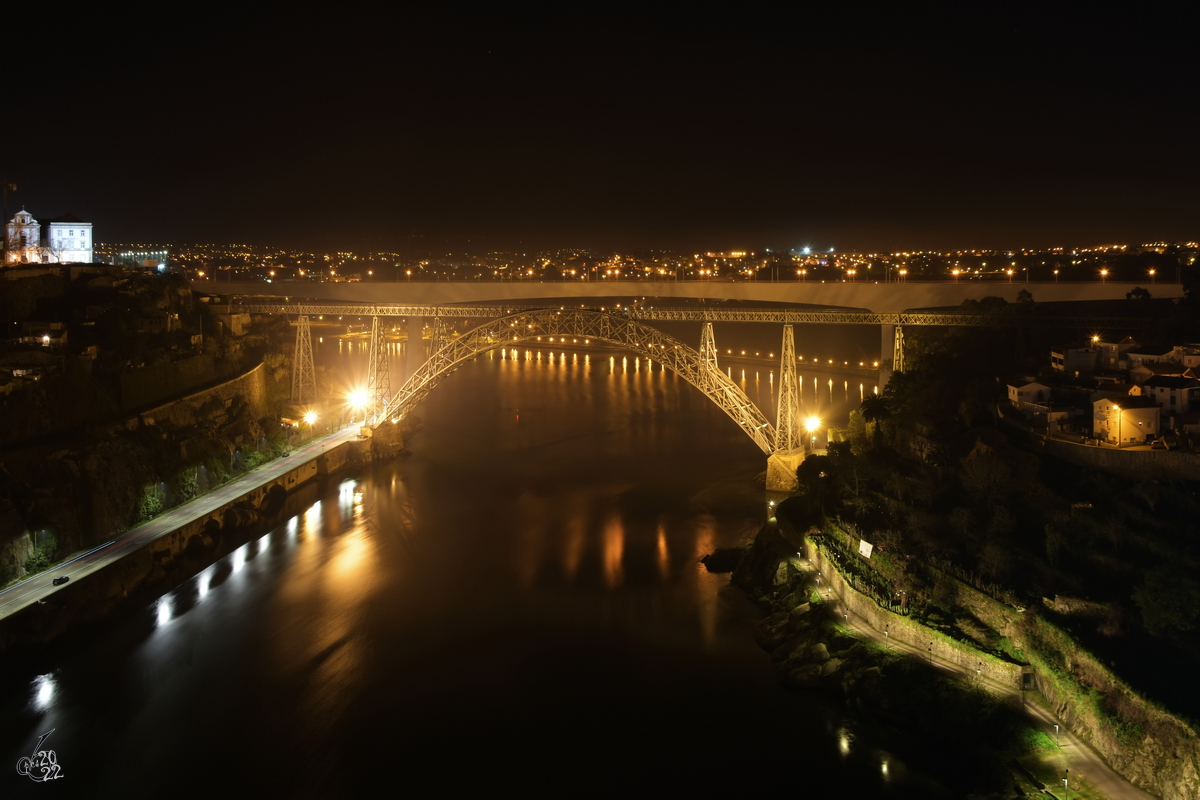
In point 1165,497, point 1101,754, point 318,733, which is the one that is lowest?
point 318,733

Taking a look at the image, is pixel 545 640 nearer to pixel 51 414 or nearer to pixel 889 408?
pixel 889 408

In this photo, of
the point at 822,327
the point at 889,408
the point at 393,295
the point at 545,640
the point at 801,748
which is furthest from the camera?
the point at 822,327

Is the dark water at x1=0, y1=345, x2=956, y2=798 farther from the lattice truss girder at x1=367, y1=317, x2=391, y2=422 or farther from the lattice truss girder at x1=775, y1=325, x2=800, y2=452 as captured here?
the lattice truss girder at x1=367, y1=317, x2=391, y2=422

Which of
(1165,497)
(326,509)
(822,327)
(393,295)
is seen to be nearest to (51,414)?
(326,509)

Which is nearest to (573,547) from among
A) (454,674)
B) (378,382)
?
(454,674)

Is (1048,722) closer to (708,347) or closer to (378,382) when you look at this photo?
(708,347)

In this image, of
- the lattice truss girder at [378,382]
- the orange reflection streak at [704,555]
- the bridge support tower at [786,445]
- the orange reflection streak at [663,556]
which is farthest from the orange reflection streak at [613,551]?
the lattice truss girder at [378,382]

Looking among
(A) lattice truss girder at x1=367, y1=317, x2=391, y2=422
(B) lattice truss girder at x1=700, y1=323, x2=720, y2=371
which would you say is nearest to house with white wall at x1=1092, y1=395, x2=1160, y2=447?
(B) lattice truss girder at x1=700, y1=323, x2=720, y2=371
